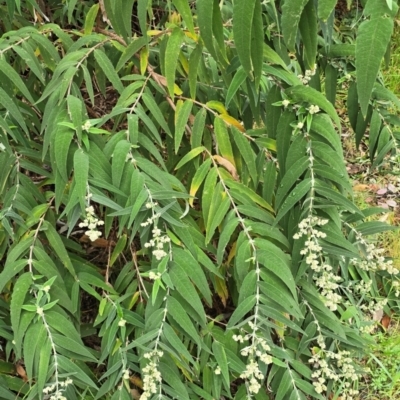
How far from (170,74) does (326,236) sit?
62 centimetres

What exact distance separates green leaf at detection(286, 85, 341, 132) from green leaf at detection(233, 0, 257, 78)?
56 centimetres

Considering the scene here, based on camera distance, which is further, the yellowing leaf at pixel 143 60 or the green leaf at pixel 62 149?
the yellowing leaf at pixel 143 60

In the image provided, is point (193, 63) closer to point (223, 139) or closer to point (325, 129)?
point (223, 139)

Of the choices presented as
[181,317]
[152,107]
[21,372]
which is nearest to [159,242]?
[181,317]

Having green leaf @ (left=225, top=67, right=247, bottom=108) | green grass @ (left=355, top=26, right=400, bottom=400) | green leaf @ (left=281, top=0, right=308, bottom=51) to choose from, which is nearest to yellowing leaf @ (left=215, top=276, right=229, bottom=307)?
green leaf @ (left=225, top=67, right=247, bottom=108)

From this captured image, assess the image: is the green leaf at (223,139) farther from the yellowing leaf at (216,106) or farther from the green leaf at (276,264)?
the green leaf at (276,264)

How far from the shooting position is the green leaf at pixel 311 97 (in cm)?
126

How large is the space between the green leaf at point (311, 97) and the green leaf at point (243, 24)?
0.56 metres

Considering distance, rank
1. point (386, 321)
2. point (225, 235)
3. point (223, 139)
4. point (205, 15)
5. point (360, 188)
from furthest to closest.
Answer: point (360, 188)
point (386, 321)
point (223, 139)
point (225, 235)
point (205, 15)

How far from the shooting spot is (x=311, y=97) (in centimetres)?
127

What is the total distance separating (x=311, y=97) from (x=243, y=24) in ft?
1.96

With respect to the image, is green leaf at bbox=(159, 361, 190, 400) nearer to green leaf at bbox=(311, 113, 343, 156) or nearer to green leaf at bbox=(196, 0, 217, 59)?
green leaf at bbox=(311, 113, 343, 156)

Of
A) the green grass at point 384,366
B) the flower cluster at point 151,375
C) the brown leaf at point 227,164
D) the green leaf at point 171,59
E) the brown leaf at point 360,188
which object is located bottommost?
the green grass at point 384,366

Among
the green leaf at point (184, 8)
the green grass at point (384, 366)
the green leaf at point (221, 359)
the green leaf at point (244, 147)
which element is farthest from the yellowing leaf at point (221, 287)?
the green leaf at point (184, 8)
